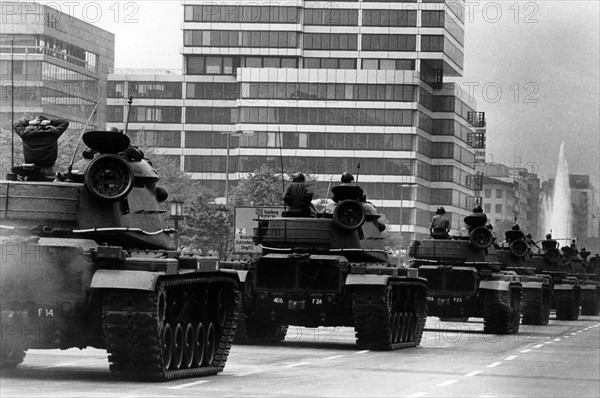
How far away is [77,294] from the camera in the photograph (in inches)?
797

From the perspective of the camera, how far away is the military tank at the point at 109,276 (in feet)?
66.2

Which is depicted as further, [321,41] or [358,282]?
[321,41]

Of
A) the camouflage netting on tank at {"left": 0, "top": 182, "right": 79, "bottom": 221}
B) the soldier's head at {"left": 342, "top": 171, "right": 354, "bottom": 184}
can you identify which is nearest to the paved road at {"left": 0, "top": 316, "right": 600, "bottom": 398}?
the camouflage netting on tank at {"left": 0, "top": 182, "right": 79, "bottom": 221}

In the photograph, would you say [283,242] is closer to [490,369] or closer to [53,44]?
[490,369]

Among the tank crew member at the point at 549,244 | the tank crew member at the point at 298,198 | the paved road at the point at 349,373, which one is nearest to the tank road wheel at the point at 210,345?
the paved road at the point at 349,373

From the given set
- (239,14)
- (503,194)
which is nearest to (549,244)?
(239,14)

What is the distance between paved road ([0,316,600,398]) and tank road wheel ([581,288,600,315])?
30.0 metres

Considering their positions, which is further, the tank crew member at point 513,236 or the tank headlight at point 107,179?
the tank crew member at point 513,236

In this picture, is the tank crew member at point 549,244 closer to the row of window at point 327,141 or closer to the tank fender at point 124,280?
the tank fender at point 124,280

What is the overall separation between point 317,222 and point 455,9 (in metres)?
101

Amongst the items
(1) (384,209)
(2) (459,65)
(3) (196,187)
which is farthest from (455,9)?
(3) (196,187)

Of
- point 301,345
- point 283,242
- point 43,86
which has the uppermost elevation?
point 43,86

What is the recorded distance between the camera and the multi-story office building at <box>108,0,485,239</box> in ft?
408

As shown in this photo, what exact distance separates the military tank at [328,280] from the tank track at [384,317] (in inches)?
0.8
